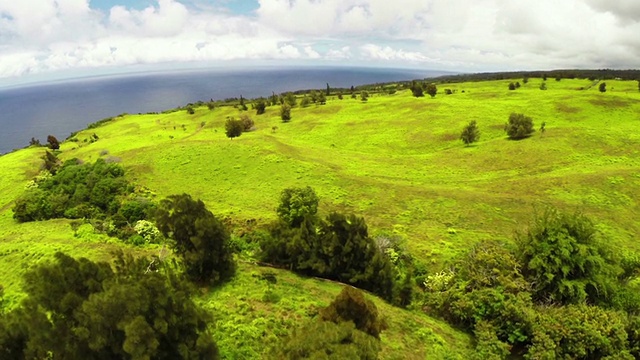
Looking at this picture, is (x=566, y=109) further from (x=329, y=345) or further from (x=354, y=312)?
(x=329, y=345)

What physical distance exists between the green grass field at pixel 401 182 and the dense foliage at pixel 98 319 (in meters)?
5.65

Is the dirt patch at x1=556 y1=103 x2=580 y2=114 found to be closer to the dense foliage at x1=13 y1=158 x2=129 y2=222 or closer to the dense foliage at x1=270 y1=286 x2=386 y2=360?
the dense foliage at x1=13 y1=158 x2=129 y2=222

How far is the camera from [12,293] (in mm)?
24312

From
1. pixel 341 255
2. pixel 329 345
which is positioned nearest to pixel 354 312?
pixel 329 345

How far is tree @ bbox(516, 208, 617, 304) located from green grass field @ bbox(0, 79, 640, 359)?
7.37 m

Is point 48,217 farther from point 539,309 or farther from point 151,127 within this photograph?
point 151,127

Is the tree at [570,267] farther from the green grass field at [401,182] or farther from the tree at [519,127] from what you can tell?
the tree at [519,127]

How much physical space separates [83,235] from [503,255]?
33.6 meters

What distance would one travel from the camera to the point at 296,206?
3594cm

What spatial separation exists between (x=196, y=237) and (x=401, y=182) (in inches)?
1277

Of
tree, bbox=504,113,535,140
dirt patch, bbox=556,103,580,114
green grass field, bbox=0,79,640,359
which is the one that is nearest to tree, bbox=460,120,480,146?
green grass field, bbox=0,79,640,359

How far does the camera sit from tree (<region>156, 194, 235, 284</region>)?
2406 centimetres

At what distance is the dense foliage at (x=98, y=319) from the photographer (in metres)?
12.6

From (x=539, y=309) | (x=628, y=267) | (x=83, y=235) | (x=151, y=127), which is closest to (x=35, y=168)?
(x=151, y=127)
